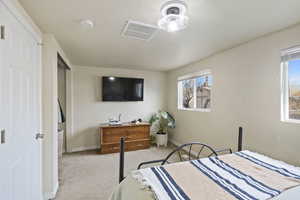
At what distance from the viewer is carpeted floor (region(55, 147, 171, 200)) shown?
2.12 meters

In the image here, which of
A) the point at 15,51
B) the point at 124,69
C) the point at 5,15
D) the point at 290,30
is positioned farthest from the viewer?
the point at 124,69

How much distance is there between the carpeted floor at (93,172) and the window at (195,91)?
1350 mm

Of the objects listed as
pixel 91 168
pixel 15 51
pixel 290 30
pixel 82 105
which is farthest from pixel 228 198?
pixel 82 105

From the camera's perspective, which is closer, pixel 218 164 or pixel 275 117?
pixel 218 164

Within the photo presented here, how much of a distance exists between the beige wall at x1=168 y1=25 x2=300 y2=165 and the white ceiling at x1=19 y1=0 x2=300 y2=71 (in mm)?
212

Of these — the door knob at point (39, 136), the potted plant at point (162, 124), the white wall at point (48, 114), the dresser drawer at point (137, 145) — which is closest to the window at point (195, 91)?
the potted plant at point (162, 124)

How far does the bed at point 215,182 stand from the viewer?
0.97 m

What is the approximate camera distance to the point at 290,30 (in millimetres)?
1838

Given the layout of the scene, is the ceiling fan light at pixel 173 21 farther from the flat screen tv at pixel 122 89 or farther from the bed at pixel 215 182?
the flat screen tv at pixel 122 89

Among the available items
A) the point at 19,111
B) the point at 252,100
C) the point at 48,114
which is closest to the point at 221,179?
the point at 252,100

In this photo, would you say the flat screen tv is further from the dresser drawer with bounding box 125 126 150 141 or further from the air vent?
the air vent

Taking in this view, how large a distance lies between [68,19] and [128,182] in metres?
1.78

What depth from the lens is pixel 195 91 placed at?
12.2ft

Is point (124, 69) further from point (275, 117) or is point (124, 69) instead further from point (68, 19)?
point (275, 117)
